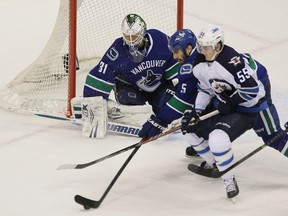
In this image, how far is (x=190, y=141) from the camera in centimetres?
440

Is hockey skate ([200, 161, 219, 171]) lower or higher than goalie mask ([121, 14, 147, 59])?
lower

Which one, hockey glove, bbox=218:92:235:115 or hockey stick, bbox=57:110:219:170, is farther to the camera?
hockey stick, bbox=57:110:219:170

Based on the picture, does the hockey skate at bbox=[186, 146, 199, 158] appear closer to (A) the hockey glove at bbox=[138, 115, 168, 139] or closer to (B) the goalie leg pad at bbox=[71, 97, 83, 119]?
(A) the hockey glove at bbox=[138, 115, 168, 139]

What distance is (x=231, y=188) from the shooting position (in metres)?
4.20

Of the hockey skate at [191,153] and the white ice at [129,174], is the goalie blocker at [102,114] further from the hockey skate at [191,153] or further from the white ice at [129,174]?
the hockey skate at [191,153]

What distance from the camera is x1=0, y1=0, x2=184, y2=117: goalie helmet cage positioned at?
5.16 metres

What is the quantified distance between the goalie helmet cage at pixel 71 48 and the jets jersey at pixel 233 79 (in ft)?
3.52

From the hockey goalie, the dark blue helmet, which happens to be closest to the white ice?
the hockey goalie

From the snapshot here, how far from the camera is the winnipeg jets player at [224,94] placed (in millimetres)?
4086

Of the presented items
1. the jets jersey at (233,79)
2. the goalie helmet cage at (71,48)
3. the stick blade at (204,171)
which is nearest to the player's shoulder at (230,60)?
the jets jersey at (233,79)

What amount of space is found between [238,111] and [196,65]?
289 mm

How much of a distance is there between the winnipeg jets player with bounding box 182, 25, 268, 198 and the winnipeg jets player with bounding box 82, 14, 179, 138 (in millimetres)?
533

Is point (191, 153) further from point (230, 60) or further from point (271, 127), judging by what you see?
point (230, 60)

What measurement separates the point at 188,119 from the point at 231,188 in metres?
0.38
